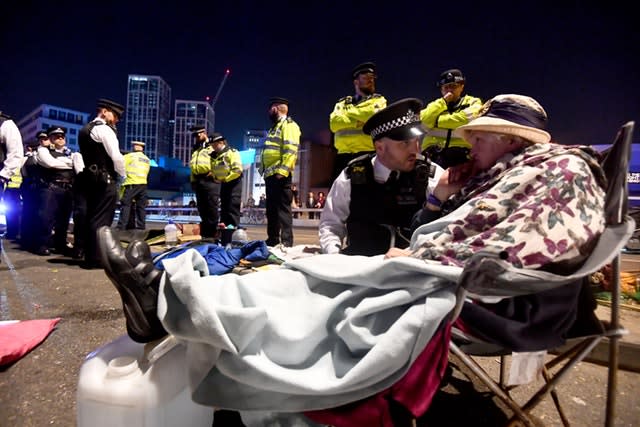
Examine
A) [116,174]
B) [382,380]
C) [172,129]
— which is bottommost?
[382,380]

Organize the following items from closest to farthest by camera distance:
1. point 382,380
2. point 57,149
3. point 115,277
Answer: point 382,380, point 115,277, point 57,149

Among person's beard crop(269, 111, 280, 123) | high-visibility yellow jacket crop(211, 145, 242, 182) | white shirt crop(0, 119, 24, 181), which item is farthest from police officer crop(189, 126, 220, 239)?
white shirt crop(0, 119, 24, 181)

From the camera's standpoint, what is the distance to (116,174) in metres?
4.50

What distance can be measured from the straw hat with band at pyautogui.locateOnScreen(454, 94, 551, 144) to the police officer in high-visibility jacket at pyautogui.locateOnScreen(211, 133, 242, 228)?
552cm

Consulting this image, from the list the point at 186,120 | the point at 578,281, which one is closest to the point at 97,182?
the point at 578,281

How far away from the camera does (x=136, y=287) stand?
117 centimetres

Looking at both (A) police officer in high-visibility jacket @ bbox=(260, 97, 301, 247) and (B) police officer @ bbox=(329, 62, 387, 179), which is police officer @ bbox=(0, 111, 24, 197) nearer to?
(A) police officer in high-visibility jacket @ bbox=(260, 97, 301, 247)

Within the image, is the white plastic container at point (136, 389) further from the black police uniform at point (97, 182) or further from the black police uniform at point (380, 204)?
the black police uniform at point (97, 182)

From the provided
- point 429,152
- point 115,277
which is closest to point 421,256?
point 115,277

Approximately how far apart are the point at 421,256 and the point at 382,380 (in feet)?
1.48

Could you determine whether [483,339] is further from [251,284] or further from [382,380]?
[251,284]

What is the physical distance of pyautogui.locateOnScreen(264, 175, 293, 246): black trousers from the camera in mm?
5422

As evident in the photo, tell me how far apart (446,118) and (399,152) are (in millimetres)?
1900

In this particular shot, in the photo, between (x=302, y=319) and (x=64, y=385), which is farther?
(x=64, y=385)
